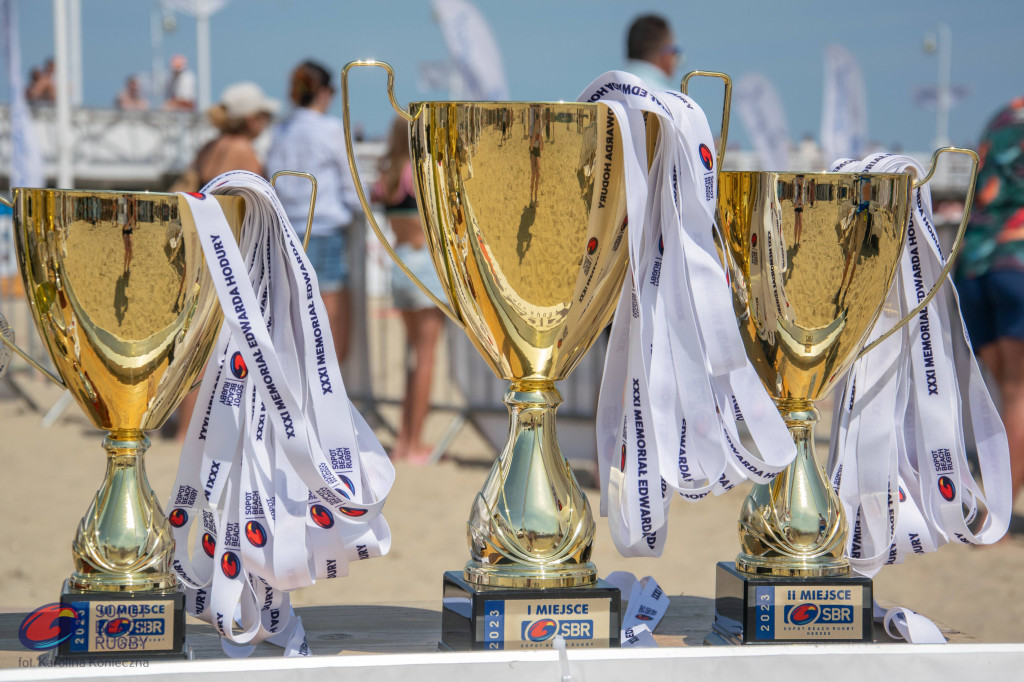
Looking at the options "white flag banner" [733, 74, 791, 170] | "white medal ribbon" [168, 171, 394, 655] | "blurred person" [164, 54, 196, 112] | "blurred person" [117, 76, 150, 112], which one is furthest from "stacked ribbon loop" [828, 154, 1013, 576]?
"blurred person" [117, 76, 150, 112]

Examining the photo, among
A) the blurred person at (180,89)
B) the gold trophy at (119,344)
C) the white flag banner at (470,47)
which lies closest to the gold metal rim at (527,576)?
the gold trophy at (119,344)

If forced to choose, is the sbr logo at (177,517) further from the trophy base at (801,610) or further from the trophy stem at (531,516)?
the trophy base at (801,610)

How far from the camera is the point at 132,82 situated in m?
17.6

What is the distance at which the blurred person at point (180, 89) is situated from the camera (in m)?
14.0

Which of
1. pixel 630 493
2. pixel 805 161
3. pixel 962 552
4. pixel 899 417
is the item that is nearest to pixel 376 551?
pixel 630 493

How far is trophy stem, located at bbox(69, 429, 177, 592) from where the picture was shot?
1026mm

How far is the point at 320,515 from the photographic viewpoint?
1.10 metres

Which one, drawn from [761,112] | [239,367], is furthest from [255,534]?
[761,112]

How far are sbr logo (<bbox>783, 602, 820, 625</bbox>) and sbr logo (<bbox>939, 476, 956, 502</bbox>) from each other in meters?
0.26

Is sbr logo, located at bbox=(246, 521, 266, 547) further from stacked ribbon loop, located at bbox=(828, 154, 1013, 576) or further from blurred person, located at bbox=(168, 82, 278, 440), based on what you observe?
blurred person, located at bbox=(168, 82, 278, 440)

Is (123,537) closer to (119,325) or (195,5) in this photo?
(119,325)

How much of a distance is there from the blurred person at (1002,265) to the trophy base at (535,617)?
2336mm

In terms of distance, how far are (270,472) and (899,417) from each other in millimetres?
702

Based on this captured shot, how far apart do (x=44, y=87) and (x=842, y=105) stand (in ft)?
36.2
